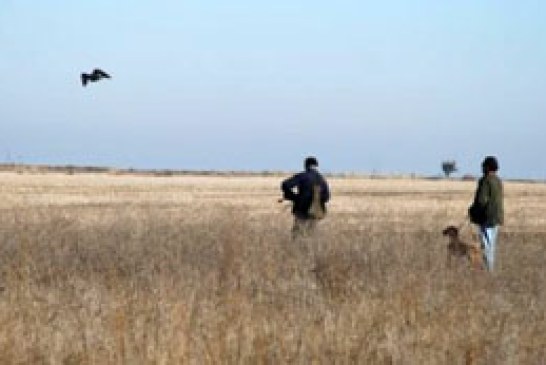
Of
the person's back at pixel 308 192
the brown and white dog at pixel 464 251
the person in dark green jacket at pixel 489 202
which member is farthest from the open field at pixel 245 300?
the person's back at pixel 308 192

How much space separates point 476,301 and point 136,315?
2249 mm

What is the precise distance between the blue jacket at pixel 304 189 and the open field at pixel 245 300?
2.65 m

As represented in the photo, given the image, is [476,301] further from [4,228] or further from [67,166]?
[67,166]

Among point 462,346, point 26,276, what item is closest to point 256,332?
point 462,346

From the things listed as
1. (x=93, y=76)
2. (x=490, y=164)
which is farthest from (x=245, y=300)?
(x=490, y=164)

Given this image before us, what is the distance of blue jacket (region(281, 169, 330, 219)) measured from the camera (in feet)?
44.0

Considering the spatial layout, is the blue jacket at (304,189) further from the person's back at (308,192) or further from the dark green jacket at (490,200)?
the dark green jacket at (490,200)

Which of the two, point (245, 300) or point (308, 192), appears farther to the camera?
point (308, 192)

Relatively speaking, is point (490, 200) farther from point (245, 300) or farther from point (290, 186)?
point (245, 300)

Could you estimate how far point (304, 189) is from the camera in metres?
13.5

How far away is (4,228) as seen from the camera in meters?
9.42

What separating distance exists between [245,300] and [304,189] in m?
6.52

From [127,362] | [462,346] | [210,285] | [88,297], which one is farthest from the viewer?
[210,285]

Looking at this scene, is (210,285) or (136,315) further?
(210,285)
